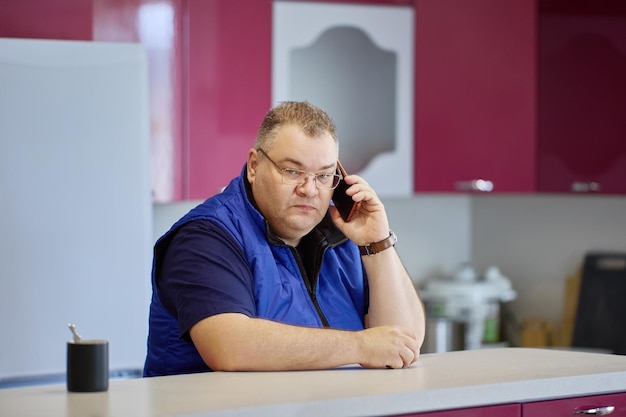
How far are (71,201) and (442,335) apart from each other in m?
1.68

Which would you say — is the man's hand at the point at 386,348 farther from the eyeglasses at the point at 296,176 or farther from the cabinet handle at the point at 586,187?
the cabinet handle at the point at 586,187

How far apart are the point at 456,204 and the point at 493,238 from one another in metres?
0.21

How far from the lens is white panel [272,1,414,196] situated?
380cm

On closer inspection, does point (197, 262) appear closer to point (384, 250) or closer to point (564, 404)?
point (384, 250)

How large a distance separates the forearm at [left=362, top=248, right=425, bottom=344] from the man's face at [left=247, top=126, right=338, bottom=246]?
0.20 m

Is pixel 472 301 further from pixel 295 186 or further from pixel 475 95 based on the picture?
pixel 295 186

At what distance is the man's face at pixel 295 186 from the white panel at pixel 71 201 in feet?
3.17

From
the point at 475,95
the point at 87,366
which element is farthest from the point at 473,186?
the point at 87,366

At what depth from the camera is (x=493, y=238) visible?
15.5ft

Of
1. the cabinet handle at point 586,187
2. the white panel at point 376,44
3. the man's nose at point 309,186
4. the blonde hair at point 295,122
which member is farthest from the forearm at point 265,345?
the cabinet handle at point 586,187

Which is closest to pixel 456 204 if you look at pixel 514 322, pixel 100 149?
pixel 514 322

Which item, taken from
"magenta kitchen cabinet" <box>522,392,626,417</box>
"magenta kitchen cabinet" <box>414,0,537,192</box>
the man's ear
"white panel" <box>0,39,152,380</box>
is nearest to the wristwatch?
the man's ear

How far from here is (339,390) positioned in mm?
1886

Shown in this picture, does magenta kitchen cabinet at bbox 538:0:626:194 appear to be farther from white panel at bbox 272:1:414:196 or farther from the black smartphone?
the black smartphone
